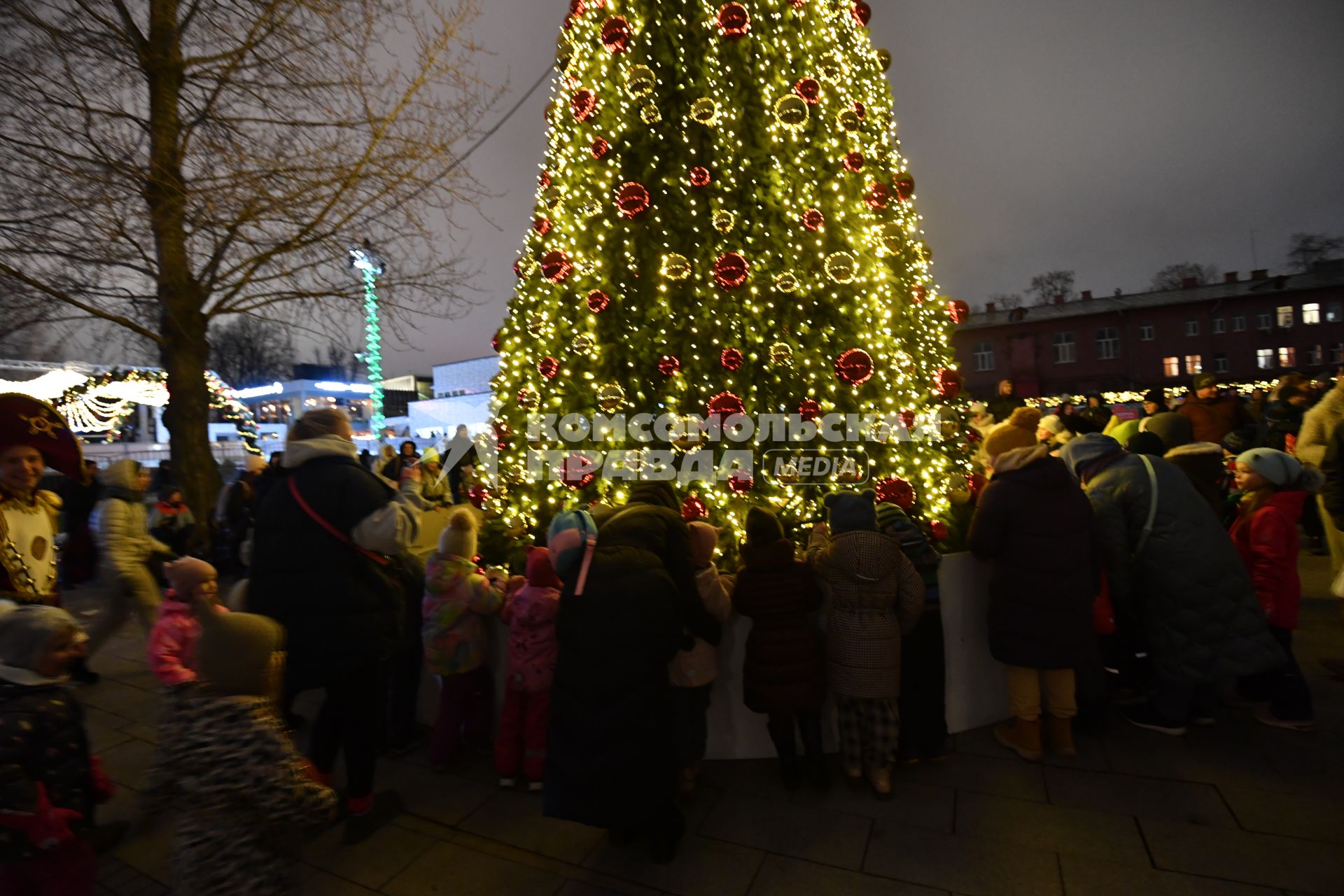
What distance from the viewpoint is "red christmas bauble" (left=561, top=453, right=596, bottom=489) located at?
16.4 feet

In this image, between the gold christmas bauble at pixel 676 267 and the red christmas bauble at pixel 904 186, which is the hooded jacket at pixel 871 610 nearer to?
the gold christmas bauble at pixel 676 267

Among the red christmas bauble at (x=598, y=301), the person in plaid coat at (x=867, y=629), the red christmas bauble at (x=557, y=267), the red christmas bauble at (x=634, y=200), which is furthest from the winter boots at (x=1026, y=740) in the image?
the red christmas bauble at (x=557, y=267)

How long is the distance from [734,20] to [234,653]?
4.80m

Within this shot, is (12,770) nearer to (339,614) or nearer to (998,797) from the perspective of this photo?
(339,614)

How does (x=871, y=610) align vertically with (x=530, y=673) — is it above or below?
above

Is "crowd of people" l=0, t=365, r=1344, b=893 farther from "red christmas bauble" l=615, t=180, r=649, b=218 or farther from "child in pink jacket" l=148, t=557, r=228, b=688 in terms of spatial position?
"red christmas bauble" l=615, t=180, r=649, b=218

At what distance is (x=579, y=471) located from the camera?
5016 mm

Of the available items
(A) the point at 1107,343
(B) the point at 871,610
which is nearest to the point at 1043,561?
(B) the point at 871,610

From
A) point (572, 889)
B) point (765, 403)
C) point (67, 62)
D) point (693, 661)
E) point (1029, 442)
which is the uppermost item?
point (67, 62)

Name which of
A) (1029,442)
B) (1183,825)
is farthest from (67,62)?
(1183,825)

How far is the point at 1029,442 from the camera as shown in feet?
13.5

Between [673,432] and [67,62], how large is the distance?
22.5 feet

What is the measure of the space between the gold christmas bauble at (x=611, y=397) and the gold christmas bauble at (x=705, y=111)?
1993mm

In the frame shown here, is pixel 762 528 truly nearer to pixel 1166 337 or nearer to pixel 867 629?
pixel 867 629
